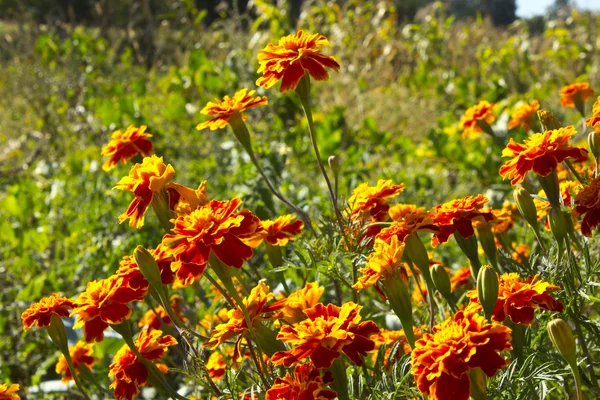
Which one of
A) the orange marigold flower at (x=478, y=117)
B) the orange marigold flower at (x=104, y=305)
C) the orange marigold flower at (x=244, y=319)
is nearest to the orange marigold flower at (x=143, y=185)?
the orange marigold flower at (x=104, y=305)

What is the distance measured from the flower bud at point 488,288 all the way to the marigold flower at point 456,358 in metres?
0.09

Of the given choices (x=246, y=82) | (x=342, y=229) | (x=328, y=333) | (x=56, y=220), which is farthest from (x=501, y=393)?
(x=246, y=82)

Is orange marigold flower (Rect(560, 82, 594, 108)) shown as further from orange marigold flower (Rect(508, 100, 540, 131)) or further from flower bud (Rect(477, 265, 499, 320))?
flower bud (Rect(477, 265, 499, 320))

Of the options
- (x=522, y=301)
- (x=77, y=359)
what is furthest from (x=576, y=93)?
(x=77, y=359)

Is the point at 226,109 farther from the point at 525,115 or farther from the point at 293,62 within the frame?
the point at 525,115

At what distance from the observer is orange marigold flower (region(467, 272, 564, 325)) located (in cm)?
93

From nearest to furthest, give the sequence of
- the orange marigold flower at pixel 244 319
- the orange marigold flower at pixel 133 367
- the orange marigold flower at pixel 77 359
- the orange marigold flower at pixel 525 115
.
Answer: the orange marigold flower at pixel 244 319
the orange marigold flower at pixel 133 367
the orange marigold flower at pixel 77 359
the orange marigold flower at pixel 525 115

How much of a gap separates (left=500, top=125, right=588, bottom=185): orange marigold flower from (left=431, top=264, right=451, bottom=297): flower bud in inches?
7.1

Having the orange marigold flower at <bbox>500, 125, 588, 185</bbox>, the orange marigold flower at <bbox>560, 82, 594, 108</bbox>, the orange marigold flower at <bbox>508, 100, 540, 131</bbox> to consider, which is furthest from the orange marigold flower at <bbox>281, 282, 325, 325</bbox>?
the orange marigold flower at <bbox>560, 82, 594, 108</bbox>

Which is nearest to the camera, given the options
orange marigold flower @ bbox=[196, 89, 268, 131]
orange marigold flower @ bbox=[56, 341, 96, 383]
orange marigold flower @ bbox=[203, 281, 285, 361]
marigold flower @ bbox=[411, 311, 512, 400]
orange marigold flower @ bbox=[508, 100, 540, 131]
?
marigold flower @ bbox=[411, 311, 512, 400]

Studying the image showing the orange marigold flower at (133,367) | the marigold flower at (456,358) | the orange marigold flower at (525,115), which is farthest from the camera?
the orange marigold flower at (525,115)

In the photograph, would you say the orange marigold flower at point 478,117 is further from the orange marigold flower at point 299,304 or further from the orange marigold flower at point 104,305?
the orange marigold flower at point 104,305

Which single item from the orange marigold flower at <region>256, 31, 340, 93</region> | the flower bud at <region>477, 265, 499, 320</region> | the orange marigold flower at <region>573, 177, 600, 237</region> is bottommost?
the flower bud at <region>477, 265, 499, 320</region>

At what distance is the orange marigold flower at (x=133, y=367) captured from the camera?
1145 millimetres
